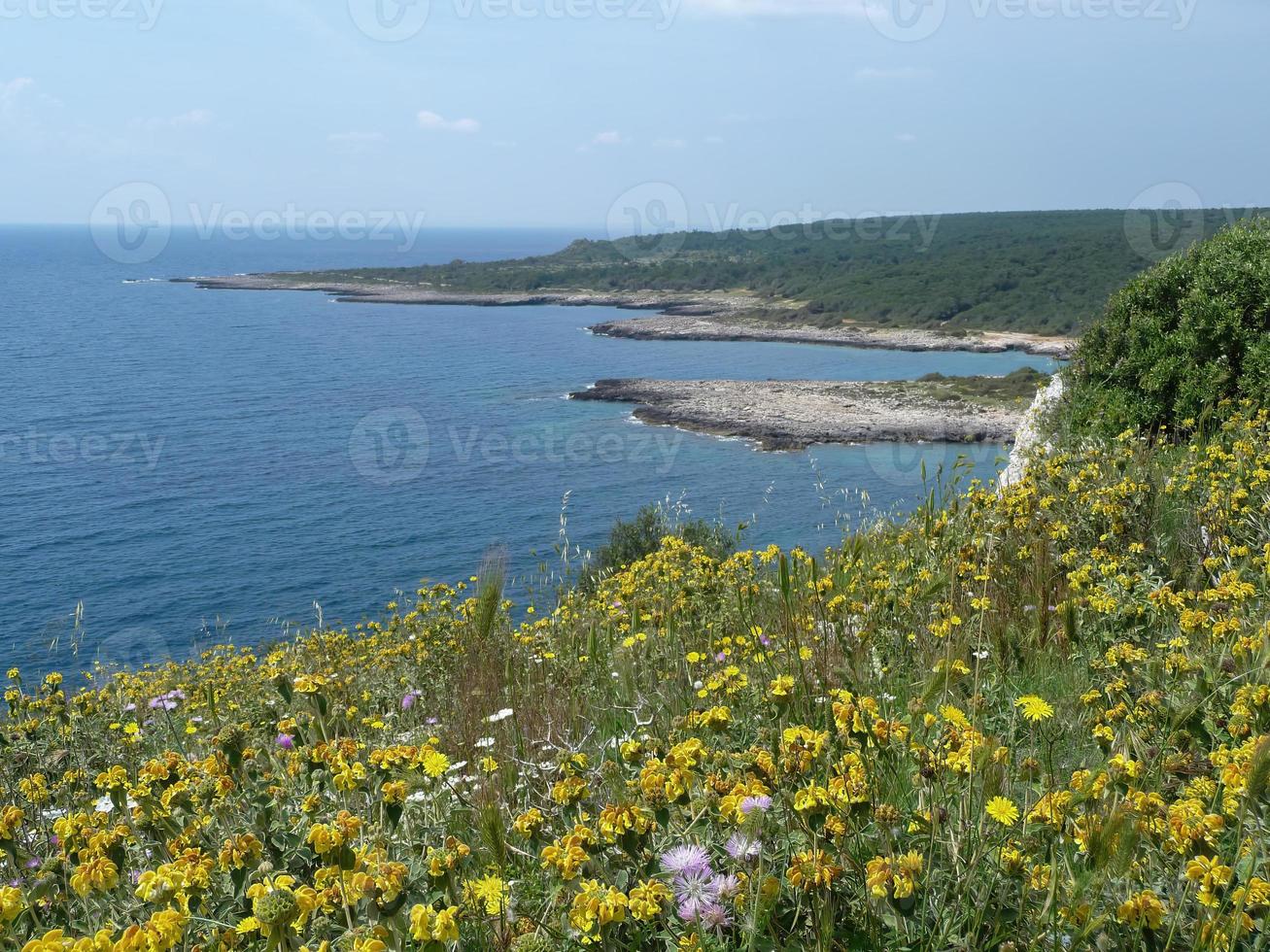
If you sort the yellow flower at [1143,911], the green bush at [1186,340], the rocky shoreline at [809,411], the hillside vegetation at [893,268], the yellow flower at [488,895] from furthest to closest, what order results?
the hillside vegetation at [893,268]
the rocky shoreline at [809,411]
the green bush at [1186,340]
the yellow flower at [488,895]
the yellow flower at [1143,911]

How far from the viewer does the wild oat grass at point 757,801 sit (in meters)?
1.83

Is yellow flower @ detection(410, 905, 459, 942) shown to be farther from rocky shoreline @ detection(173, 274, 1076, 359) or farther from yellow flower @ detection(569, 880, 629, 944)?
rocky shoreline @ detection(173, 274, 1076, 359)

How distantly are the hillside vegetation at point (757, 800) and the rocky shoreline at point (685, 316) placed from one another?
63.1 meters

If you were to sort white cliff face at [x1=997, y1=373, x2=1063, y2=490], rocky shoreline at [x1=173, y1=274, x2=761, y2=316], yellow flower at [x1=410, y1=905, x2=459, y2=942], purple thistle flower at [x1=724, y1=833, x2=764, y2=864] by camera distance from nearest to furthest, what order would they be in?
yellow flower at [x1=410, y1=905, x2=459, y2=942]
purple thistle flower at [x1=724, y1=833, x2=764, y2=864]
white cliff face at [x1=997, y1=373, x2=1063, y2=490]
rocky shoreline at [x1=173, y1=274, x2=761, y2=316]


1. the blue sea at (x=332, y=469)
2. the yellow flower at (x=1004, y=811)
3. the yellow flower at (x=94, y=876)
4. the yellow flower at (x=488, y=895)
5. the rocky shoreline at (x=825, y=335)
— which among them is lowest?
the blue sea at (x=332, y=469)

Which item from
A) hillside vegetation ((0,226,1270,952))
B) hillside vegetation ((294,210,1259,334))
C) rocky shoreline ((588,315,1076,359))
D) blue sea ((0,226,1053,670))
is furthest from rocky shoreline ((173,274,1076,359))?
hillside vegetation ((0,226,1270,952))

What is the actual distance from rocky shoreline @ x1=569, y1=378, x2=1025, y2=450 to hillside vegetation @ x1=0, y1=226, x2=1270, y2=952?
4399 centimetres

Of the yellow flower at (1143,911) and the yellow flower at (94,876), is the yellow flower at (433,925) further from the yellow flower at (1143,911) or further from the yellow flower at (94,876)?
the yellow flower at (1143,911)

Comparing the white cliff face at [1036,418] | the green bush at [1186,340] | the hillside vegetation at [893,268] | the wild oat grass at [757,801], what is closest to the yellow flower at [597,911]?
the wild oat grass at [757,801]

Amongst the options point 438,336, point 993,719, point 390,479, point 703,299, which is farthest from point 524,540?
point 703,299

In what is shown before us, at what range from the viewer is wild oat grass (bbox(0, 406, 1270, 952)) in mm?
1826

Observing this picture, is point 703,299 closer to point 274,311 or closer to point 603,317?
point 603,317

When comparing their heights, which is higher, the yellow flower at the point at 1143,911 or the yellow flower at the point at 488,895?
the yellow flower at the point at 1143,911

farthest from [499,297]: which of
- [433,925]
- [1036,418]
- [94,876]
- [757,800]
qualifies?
[433,925]
